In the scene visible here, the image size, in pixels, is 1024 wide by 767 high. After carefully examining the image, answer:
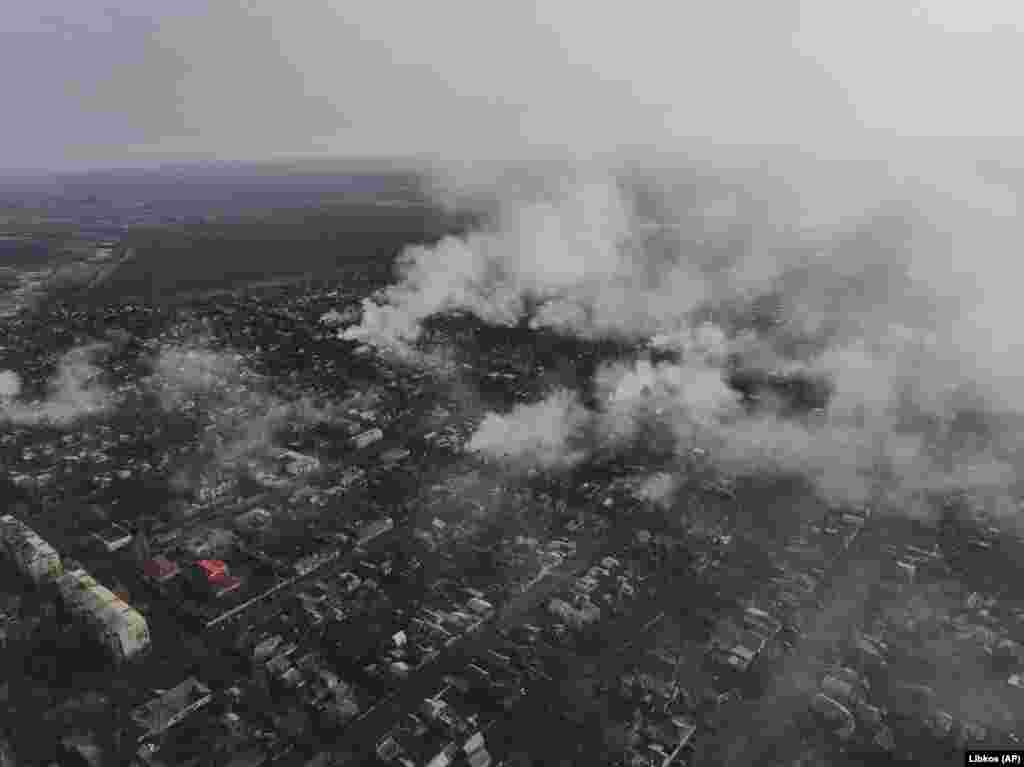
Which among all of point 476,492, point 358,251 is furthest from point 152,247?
point 476,492

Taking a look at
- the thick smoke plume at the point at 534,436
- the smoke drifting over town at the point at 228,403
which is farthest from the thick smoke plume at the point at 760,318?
the smoke drifting over town at the point at 228,403

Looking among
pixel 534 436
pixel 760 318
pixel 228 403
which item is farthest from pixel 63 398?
pixel 760 318

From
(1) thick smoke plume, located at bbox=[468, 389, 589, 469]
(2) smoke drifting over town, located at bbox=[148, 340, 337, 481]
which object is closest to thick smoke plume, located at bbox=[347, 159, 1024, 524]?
(1) thick smoke plume, located at bbox=[468, 389, 589, 469]

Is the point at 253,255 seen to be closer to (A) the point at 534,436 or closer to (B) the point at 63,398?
(B) the point at 63,398

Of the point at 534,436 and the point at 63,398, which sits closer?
the point at 534,436

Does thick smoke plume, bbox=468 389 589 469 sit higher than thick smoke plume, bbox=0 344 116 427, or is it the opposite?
thick smoke plume, bbox=0 344 116 427

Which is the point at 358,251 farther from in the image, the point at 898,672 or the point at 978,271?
the point at 898,672

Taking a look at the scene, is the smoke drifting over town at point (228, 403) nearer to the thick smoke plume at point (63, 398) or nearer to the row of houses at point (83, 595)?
the thick smoke plume at point (63, 398)

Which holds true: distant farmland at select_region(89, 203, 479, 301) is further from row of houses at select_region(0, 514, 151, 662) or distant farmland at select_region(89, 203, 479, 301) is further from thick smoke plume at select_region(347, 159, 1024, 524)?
row of houses at select_region(0, 514, 151, 662)
